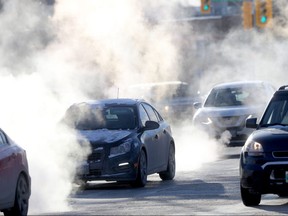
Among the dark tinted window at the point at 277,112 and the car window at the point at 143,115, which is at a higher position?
the dark tinted window at the point at 277,112

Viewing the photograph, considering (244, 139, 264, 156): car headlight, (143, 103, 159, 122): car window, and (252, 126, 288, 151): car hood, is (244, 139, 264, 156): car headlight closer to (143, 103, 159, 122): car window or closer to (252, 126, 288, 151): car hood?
(252, 126, 288, 151): car hood

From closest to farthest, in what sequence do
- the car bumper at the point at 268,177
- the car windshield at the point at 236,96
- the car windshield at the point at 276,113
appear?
1. the car bumper at the point at 268,177
2. the car windshield at the point at 276,113
3. the car windshield at the point at 236,96

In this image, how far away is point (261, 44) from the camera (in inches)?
2210

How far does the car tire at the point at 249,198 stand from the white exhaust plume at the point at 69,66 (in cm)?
237

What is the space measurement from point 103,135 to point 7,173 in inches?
200

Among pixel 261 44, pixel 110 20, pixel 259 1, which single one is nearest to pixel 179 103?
pixel 259 1

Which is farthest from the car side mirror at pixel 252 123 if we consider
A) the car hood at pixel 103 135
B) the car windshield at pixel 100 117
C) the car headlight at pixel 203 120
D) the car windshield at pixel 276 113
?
the car headlight at pixel 203 120

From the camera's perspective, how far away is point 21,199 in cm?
1520

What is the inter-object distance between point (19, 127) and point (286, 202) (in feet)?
20.4

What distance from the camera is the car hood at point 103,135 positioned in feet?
63.8

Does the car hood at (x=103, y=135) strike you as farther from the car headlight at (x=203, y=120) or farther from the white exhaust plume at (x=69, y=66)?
the car headlight at (x=203, y=120)

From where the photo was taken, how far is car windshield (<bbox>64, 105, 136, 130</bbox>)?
66.2 feet

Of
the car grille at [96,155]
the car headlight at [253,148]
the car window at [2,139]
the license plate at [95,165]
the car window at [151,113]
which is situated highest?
the car window at [2,139]

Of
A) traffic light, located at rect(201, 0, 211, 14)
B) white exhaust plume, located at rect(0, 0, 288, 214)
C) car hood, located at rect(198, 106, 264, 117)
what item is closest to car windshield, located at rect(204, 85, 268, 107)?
car hood, located at rect(198, 106, 264, 117)
